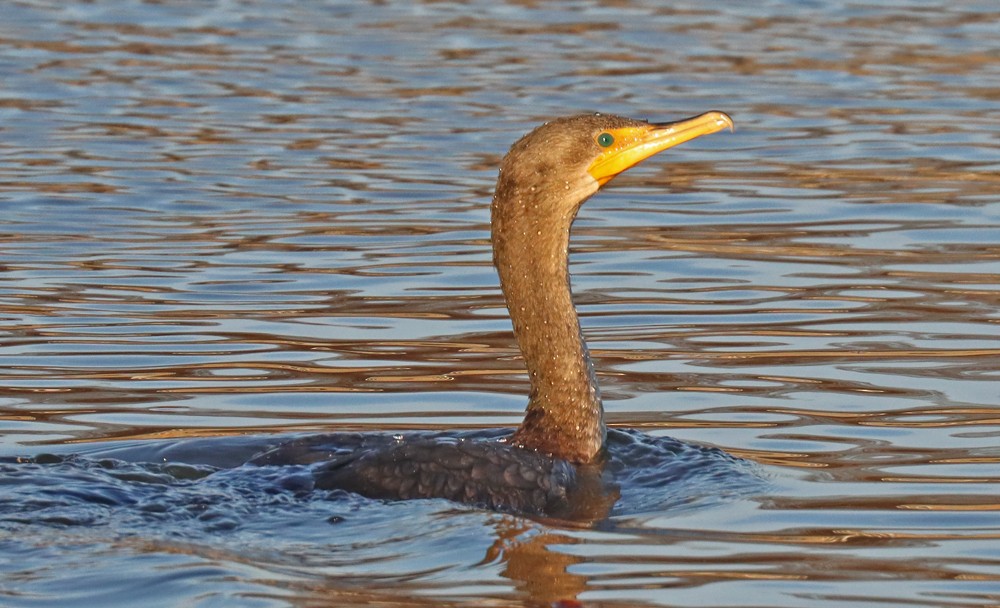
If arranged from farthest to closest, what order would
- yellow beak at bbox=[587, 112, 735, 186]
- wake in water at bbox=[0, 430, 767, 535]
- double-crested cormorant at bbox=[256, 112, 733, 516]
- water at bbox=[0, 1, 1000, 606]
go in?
1. yellow beak at bbox=[587, 112, 735, 186]
2. double-crested cormorant at bbox=[256, 112, 733, 516]
3. wake in water at bbox=[0, 430, 767, 535]
4. water at bbox=[0, 1, 1000, 606]

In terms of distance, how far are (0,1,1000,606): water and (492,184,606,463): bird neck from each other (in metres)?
0.56

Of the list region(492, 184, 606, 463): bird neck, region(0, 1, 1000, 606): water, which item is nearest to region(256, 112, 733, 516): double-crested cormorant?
region(492, 184, 606, 463): bird neck

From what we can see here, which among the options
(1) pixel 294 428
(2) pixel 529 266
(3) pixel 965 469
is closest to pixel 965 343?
(3) pixel 965 469

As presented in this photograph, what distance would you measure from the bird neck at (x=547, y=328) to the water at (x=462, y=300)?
56 centimetres

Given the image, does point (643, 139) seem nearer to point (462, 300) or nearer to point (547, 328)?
point (547, 328)

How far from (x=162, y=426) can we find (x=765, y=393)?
2.38 m

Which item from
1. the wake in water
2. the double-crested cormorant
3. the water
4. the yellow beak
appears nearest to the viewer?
the water

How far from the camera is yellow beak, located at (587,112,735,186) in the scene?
7137 mm

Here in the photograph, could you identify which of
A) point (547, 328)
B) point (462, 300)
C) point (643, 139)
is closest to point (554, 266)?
point (547, 328)

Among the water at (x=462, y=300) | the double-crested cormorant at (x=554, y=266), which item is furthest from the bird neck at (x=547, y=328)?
the water at (x=462, y=300)

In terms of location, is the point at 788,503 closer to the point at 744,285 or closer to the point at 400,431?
the point at 400,431

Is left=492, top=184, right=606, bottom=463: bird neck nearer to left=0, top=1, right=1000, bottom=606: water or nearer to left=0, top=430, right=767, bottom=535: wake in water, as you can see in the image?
left=0, top=430, right=767, bottom=535: wake in water

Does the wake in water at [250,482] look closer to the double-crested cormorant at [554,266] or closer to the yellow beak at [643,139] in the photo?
the double-crested cormorant at [554,266]

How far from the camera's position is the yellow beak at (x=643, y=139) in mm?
7137
